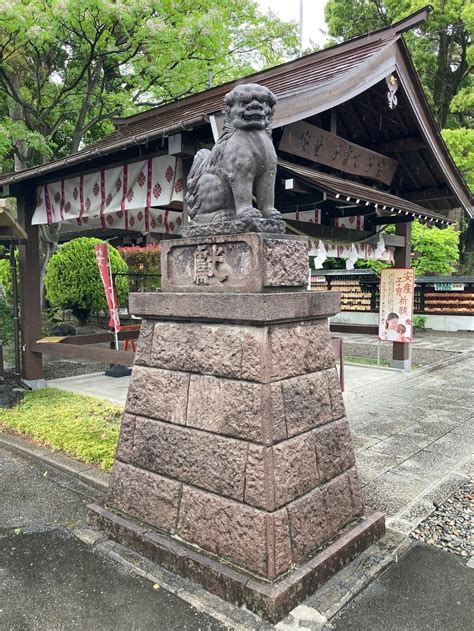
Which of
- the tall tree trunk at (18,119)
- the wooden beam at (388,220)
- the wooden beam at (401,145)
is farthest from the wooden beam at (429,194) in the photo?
the tall tree trunk at (18,119)

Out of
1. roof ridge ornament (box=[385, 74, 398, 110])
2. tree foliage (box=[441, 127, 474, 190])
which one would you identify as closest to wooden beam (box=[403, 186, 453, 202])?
roof ridge ornament (box=[385, 74, 398, 110])

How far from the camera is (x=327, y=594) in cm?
297

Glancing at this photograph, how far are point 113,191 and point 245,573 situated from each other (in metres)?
5.73

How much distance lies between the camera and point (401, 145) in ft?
28.6

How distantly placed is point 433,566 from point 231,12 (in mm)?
15096

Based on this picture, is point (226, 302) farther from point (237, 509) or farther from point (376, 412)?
point (376, 412)

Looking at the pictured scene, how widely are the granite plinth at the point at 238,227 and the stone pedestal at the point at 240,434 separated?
84 millimetres

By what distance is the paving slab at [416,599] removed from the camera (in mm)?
2727

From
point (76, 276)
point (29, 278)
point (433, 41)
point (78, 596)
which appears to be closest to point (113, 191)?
point (29, 278)

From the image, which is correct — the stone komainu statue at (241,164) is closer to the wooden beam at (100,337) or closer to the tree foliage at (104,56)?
the wooden beam at (100,337)

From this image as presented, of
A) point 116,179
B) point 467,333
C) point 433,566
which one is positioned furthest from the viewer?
point 467,333

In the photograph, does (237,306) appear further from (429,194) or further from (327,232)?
(429,194)

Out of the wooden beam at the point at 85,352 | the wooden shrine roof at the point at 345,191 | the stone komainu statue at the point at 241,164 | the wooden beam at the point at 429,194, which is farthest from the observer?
the wooden beam at the point at 429,194

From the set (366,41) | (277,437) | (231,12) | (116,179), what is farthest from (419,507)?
(231,12)
